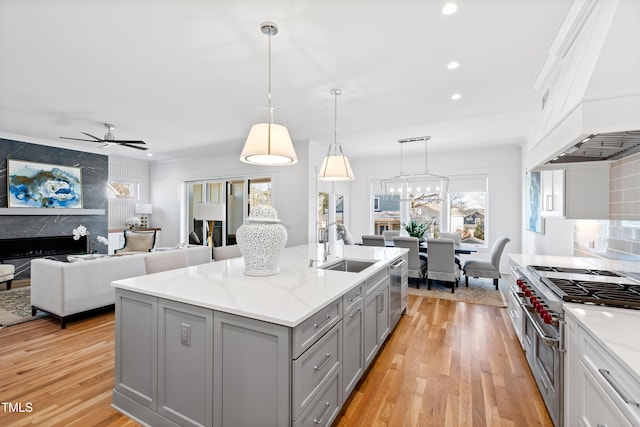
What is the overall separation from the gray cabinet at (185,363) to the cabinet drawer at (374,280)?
3.86 feet

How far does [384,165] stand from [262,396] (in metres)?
6.49

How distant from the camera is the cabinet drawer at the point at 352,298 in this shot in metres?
1.83

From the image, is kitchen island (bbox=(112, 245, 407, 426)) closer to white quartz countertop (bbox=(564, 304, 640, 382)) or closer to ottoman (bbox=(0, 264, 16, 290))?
white quartz countertop (bbox=(564, 304, 640, 382))

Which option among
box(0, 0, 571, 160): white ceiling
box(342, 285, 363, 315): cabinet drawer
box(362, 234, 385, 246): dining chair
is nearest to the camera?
box(342, 285, 363, 315): cabinet drawer

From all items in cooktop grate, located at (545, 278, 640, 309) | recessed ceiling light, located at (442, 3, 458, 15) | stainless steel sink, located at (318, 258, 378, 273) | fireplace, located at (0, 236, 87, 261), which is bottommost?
fireplace, located at (0, 236, 87, 261)

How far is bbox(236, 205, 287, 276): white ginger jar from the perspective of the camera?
202cm

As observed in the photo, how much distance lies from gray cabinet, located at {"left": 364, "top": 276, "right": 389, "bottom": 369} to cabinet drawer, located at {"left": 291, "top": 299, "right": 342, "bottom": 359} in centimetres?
55

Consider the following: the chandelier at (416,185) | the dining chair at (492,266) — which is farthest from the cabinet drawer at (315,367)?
the chandelier at (416,185)

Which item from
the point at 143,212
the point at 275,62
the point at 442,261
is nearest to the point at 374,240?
the point at 442,261

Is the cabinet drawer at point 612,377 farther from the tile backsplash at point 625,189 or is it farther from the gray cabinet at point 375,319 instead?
the tile backsplash at point 625,189

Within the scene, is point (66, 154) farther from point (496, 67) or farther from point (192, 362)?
point (496, 67)

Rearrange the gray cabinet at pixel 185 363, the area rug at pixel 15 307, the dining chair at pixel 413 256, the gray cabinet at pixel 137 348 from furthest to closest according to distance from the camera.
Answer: the dining chair at pixel 413 256 < the area rug at pixel 15 307 < the gray cabinet at pixel 137 348 < the gray cabinet at pixel 185 363

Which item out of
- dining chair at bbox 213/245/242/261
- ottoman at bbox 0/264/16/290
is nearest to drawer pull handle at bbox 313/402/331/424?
dining chair at bbox 213/245/242/261

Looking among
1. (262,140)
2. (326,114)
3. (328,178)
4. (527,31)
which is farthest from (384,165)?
(262,140)
